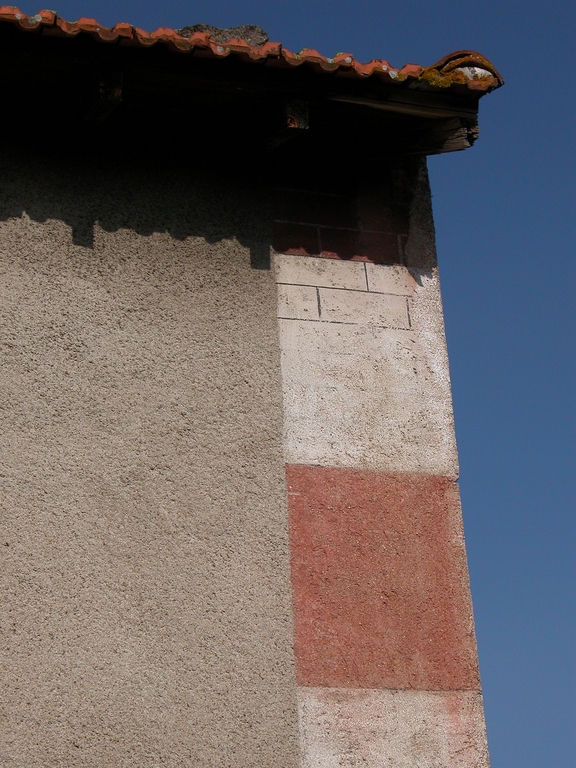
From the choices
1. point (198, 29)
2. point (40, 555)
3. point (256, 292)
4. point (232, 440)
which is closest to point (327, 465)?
point (232, 440)

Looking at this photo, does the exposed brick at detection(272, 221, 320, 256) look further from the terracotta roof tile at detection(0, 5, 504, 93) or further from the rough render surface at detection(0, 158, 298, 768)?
the terracotta roof tile at detection(0, 5, 504, 93)

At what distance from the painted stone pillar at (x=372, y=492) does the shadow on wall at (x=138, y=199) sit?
0.17 m

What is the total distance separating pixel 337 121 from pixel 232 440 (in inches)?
63.6

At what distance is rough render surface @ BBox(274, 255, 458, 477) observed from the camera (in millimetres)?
4938

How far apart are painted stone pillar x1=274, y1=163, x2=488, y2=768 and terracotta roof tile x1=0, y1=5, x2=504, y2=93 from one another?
0.69 m

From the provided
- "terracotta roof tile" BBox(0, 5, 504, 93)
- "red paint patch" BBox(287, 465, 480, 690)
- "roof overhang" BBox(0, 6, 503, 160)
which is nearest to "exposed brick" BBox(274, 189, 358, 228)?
"roof overhang" BBox(0, 6, 503, 160)

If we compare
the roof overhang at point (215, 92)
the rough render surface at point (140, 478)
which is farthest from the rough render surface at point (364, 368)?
the roof overhang at point (215, 92)

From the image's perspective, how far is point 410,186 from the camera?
5680 mm

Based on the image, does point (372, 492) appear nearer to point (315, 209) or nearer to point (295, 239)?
point (295, 239)

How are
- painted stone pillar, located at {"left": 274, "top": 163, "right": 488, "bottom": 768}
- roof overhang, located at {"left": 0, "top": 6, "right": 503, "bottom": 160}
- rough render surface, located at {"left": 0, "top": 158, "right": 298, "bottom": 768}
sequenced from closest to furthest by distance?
1. rough render surface, located at {"left": 0, "top": 158, "right": 298, "bottom": 768}
2. painted stone pillar, located at {"left": 274, "top": 163, "right": 488, "bottom": 768}
3. roof overhang, located at {"left": 0, "top": 6, "right": 503, "bottom": 160}

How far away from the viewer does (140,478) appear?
15.0 ft

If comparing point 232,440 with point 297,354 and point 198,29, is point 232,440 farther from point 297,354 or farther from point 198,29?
point 198,29

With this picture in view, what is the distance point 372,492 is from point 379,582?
394mm

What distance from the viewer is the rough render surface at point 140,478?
419 cm
